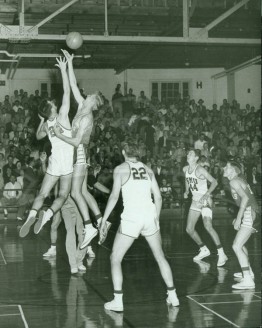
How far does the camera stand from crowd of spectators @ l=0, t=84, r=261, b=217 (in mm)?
18812

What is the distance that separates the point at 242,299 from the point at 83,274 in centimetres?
287

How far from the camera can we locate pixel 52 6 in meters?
18.2

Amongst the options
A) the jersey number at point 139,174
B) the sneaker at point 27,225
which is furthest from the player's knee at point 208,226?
the jersey number at point 139,174

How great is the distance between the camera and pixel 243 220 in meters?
9.02

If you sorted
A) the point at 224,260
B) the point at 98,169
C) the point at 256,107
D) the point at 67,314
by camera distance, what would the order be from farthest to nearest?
1. the point at 256,107
2. the point at 98,169
3. the point at 224,260
4. the point at 67,314

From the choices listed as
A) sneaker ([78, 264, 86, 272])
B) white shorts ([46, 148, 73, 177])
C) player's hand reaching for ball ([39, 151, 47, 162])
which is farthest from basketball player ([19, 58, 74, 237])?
player's hand reaching for ball ([39, 151, 47, 162])

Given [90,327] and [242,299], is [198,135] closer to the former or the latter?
[242,299]

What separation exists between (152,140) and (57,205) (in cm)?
1212

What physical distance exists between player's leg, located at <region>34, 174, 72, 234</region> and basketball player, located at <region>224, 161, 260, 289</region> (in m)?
2.39

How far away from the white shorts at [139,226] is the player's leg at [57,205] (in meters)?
1.81

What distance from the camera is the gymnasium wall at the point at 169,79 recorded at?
26516 mm

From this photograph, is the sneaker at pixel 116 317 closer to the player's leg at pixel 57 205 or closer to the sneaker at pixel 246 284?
the player's leg at pixel 57 205

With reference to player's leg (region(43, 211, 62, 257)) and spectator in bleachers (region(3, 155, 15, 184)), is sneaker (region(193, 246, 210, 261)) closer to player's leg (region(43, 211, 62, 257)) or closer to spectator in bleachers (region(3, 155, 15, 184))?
player's leg (region(43, 211, 62, 257))

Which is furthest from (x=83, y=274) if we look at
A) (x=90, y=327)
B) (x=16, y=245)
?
(x=16, y=245)
